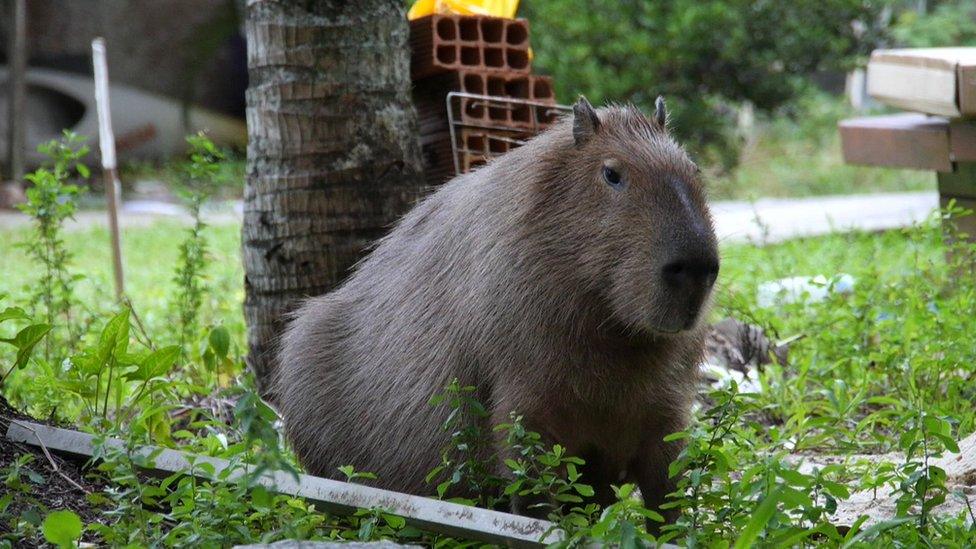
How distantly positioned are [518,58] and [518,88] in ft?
0.40

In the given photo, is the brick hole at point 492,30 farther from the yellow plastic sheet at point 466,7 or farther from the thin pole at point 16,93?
the thin pole at point 16,93

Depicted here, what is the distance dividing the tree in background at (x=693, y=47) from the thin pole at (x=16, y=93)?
491 centimetres

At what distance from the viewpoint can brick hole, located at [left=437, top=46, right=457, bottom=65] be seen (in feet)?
15.0

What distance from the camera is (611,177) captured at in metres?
2.98

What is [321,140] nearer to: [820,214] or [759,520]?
[759,520]

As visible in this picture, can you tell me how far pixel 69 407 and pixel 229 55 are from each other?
10.1 m

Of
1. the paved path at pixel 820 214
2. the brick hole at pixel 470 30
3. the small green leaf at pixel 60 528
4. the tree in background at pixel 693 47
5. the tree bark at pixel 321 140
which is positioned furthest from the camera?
the tree in background at pixel 693 47

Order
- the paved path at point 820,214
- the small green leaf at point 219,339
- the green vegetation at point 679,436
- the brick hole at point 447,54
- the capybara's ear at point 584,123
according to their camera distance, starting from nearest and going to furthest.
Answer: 1. the green vegetation at point 679,436
2. the capybara's ear at point 584,123
3. the small green leaf at point 219,339
4. the brick hole at point 447,54
5. the paved path at point 820,214

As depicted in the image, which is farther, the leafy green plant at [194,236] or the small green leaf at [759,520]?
the leafy green plant at [194,236]

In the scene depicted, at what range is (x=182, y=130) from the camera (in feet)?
44.4

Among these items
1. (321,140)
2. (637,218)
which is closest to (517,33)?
(321,140)

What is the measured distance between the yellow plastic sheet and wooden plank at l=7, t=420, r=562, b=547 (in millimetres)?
2233

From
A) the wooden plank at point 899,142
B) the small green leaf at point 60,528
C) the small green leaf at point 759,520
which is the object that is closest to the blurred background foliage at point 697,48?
the wooden plank at point 899,142

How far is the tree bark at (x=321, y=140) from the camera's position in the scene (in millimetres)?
4070
